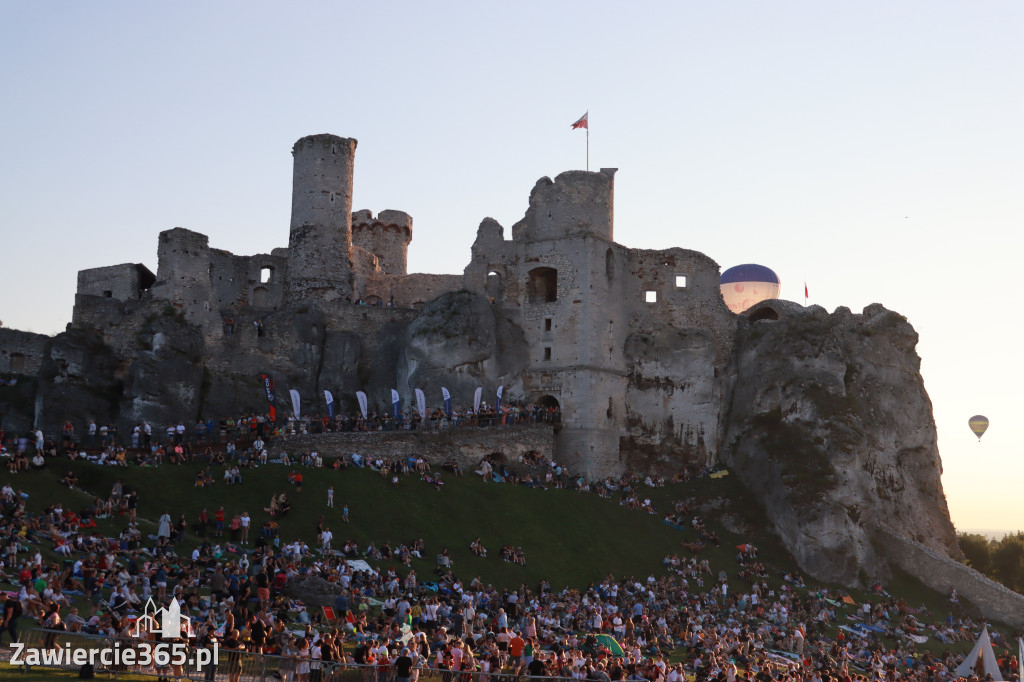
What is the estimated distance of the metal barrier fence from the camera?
18609 mm

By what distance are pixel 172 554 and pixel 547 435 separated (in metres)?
26.0

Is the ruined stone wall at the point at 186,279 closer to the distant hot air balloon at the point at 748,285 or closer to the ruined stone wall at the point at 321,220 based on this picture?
the ruined stone wall at the point at 321,220

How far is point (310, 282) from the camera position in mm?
59656

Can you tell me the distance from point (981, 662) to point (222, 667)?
94.4 ft

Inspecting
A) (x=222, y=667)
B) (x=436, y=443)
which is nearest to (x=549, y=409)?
(x=436, y=443)

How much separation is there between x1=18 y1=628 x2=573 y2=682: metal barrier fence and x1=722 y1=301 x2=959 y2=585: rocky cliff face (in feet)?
113

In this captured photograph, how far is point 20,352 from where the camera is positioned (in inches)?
1956

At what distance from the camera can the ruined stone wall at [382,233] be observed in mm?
72000

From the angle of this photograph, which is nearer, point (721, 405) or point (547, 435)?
point (547, 435)

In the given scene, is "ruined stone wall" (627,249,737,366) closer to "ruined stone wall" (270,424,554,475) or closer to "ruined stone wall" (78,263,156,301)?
"ruined stone wall" (270,424,554,475)

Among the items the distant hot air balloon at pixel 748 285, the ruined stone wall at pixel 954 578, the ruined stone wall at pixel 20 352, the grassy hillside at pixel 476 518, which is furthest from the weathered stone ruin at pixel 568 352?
the distant hot air balloon at pixel 748 285

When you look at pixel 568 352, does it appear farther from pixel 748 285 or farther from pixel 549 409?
pixel 748 285

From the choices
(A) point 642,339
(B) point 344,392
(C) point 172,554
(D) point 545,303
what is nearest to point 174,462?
(C) point 172,554

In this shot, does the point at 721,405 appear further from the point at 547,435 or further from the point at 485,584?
the point at 485,584
